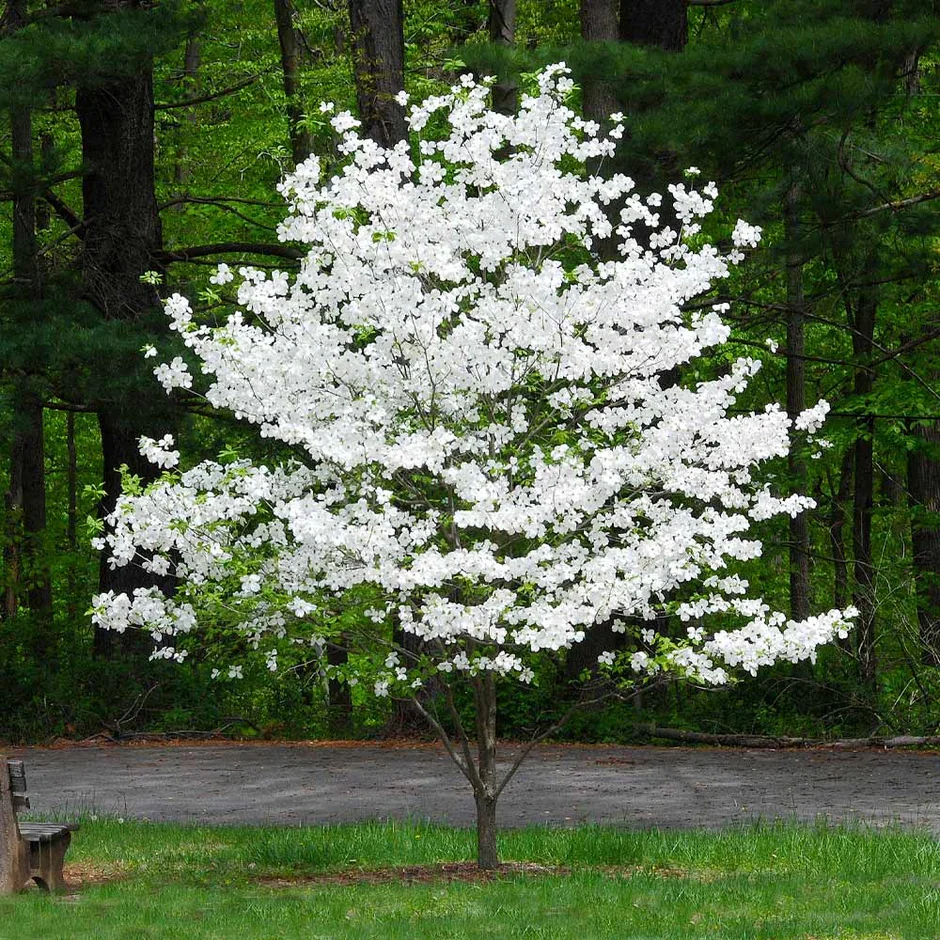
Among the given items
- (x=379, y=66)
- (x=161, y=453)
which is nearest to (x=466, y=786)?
(x=161, y=453)

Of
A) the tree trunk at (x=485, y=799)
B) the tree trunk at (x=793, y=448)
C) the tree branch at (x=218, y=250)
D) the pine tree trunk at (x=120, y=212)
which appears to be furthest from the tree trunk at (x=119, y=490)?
the tree trunk at (x=485, y=799)

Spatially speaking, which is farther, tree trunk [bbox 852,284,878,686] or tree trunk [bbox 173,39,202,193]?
tree trunk [bbox 173,39,202,193]

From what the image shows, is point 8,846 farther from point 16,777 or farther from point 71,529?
point 71,529

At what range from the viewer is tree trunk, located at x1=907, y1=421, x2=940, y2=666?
58.0ft

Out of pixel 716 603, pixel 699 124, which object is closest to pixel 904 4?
pixel 699 124

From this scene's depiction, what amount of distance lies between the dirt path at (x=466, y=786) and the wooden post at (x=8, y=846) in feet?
9.99

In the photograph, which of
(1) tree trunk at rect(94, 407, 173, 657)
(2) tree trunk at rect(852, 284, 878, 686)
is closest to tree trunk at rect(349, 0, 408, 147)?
(1) tree trunk at rect(94, 407, 173, 657)

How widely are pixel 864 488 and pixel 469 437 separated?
13732 millimetres

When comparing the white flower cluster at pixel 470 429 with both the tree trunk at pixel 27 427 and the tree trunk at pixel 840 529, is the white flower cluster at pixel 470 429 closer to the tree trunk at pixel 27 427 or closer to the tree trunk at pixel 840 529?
the tree trunk at pixel 27 427

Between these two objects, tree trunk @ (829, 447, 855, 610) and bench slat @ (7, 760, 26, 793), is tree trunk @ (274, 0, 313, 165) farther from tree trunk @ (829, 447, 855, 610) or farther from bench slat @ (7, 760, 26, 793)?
bench slat @ (7, 760, 26, 793)

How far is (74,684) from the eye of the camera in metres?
16.5

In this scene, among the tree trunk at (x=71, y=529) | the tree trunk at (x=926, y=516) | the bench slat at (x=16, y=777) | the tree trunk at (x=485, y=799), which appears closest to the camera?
the bench slat at (x=16, y=777)

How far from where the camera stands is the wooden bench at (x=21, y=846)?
7305mm

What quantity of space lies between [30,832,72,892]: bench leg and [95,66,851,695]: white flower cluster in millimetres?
1255
